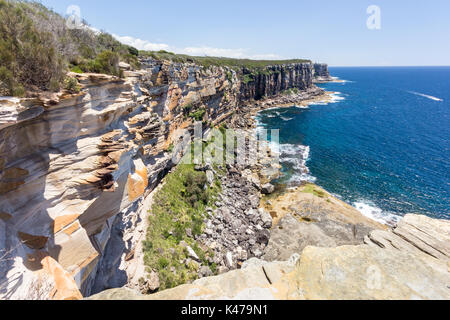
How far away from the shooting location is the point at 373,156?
1941 inches

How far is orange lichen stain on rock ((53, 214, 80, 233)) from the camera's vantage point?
33.6 ft

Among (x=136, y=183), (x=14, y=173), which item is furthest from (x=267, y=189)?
(x=14, y=173)

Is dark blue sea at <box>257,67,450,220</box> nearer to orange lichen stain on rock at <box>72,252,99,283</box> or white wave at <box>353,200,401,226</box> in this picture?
white wave at <box>353,200,401,226</box>

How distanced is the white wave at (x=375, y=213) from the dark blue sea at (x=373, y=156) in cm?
16

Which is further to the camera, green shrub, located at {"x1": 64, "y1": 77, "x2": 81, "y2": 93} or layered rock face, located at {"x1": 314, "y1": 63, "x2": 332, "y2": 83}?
layered rock face, located at {"x1": 314, "y1": 63, "x2": 332, "y2": 83}

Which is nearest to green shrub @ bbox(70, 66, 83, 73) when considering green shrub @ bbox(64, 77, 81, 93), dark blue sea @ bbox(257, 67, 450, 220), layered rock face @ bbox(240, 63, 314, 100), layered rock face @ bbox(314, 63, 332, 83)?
green shrub @ bbox(64, 77, 81, 93)

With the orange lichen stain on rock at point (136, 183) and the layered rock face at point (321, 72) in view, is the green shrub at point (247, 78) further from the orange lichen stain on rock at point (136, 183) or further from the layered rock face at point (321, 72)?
the layered rock face at point (321, 72)

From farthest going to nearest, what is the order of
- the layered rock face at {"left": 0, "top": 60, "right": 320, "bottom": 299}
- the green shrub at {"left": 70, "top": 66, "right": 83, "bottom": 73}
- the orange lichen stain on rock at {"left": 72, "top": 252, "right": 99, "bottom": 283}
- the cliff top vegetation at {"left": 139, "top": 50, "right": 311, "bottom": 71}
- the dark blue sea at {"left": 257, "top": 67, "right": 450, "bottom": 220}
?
the dark blue sea at {"left": 257, "top": 67, "right": 450, "bottom": 220} → the cliff top vegetation at {"left": 139, "top": 50, "right": 311, "bottom": 71} → the green shrub at {"left": 70, "top": 66, "right": 83, "bottom": 73} → the orange lichen stain on rock at {"left": 72, "top": 252, "right": 99, "bottom": 283} → the layered rock face at {"left": 0, "top": 60, "right": 320, "bottom": 299}

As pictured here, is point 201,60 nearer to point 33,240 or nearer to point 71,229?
point 71,229

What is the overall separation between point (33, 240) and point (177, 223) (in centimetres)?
1505

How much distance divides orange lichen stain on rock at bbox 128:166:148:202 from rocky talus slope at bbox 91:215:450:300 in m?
9.30

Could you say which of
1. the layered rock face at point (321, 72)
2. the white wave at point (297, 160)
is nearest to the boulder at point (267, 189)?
the white wave at point (297, 160)
